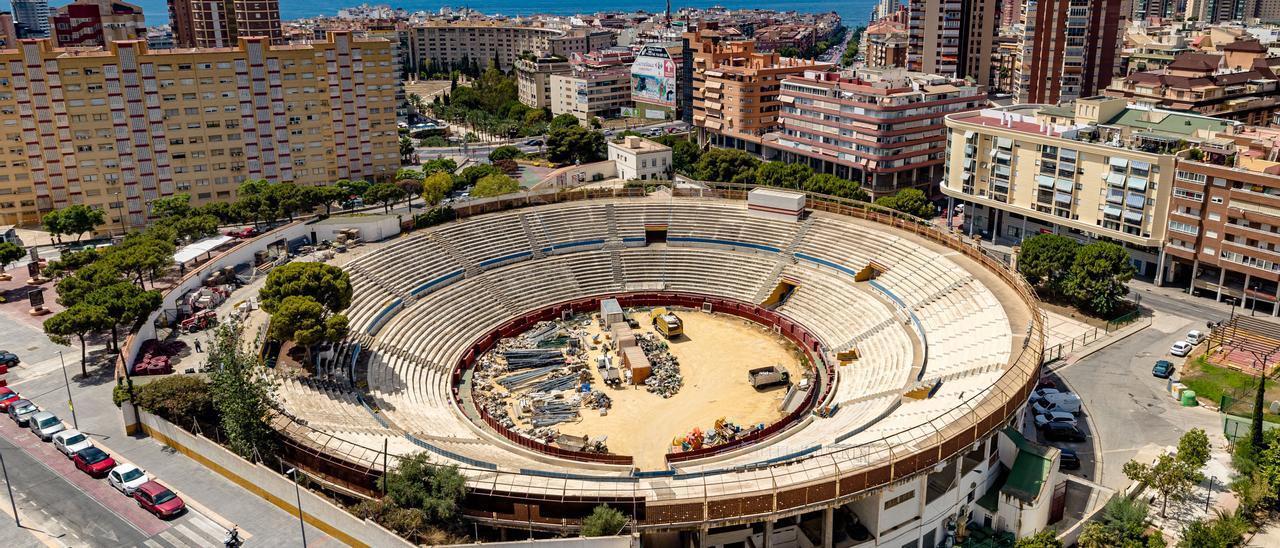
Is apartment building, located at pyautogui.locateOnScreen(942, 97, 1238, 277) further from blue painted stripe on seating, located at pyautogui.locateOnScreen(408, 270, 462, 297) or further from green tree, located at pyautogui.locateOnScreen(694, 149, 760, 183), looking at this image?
blue painted stripe on seating, located at pyautogui.locateOnScreen(408, 270, 462, 297)

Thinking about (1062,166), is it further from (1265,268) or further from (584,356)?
(584,356)

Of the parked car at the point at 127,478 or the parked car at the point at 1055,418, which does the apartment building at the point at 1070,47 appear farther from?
the parked car at the point at 127,478

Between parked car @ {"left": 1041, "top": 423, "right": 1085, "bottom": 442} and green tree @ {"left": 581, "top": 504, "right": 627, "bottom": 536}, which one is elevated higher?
green tree @ {"left": 581, "top": 504, "right": 627, "bottom": 536}

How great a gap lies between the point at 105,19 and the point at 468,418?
5324 inches

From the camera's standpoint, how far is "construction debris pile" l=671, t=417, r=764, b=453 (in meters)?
51.6

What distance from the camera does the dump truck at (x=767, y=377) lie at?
60188 mm

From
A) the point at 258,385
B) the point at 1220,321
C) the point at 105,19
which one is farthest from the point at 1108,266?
the point at 105,19

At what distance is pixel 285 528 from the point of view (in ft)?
128

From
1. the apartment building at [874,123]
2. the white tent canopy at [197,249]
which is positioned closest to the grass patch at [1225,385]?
the apartment building at [874,123]

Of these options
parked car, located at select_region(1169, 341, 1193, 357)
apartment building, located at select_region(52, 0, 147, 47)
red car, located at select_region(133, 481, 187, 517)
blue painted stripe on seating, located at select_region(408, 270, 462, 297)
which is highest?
apartment building, located at select_region(52, 0, 147, 47)

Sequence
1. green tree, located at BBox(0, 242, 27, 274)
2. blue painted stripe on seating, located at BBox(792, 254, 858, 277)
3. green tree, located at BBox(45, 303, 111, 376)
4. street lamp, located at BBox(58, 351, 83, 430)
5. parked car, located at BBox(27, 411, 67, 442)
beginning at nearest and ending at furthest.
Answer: parked car, located at BBox(27, 411, 67, 442), street lamp, located at BBox(58, 351, 83, 430), green tree, located at BBox(45, 303, 111, 376), blue painted stripe on seating, located at BBox(792, 254, 858, 277), green tree, located at BBox(0, 242, 27, 274)

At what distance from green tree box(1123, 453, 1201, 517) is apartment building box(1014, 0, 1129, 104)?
343 feet

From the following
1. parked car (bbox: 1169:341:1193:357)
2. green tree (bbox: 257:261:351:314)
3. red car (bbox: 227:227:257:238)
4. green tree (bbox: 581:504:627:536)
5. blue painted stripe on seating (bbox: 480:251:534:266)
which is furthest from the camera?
red car (bbox: 227:227:257:238)

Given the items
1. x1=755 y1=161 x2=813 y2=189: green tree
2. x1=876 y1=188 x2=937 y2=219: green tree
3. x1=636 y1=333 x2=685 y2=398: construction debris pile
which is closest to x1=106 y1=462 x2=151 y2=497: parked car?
x1=636 y1=333 x2=685 y2=398: construction debris pile
